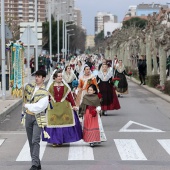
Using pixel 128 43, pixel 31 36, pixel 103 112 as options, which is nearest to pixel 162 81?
pixel 31 36

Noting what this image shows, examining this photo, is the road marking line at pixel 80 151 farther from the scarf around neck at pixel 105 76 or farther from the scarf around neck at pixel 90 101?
the scarf around neck at pixel 105 76

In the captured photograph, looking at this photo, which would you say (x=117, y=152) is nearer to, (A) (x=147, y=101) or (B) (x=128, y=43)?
(A) (x=147, y=101)

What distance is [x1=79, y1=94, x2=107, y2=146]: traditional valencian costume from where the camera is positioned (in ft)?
41.0

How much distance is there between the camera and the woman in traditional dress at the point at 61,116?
40.6 feet

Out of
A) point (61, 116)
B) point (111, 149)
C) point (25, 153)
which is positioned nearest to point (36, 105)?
point (25, 153)

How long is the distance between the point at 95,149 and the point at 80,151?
43 cm

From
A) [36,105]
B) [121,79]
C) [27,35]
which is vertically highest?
[27,35]

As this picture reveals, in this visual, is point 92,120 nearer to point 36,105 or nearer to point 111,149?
point 111,149

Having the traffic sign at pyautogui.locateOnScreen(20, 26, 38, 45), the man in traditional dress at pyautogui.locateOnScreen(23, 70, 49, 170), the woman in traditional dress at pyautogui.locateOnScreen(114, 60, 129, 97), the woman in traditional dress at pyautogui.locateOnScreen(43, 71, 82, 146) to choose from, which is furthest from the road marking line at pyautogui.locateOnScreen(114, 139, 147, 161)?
the traffic sign at pyautogui.locateOnScreen(20, 26, 38, 45)

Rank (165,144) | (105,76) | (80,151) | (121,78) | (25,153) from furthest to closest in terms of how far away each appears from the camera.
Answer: (121,78), (105,76), (165,144), (80,151), (25,153)

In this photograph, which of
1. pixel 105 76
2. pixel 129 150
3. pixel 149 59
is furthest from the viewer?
pixel 149 59

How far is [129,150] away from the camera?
12023 mm

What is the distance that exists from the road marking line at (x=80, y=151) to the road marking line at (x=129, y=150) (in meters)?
0.59

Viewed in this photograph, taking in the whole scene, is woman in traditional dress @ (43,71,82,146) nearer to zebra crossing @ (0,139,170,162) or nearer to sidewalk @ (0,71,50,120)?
zebra crossing @ (0,139,170,162)
